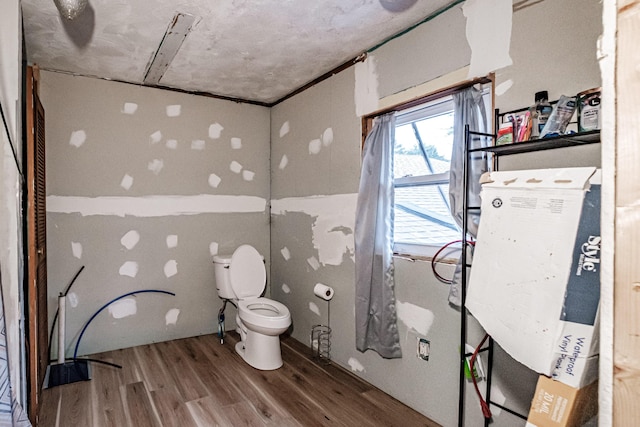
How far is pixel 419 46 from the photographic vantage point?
7.40 ft

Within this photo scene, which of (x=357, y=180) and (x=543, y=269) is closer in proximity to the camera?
(x=543, y=269)

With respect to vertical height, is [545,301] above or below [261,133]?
below

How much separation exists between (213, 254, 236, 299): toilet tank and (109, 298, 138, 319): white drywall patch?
736 millimetres

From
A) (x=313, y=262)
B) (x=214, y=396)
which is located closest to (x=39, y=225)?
(x=214, y=396)

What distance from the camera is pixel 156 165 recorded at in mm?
3408

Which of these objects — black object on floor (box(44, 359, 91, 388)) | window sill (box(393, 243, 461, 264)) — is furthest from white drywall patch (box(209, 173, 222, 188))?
window sill (box(393, 243, 461, 264))

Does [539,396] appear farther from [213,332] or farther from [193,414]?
[213,332]

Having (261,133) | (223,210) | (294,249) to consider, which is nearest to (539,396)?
(294,249)

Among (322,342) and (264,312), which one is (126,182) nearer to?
(264,312)

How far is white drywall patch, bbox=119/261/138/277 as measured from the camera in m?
3.27

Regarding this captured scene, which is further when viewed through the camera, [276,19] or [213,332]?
[213,332]

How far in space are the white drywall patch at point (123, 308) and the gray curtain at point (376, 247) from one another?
2021 millimetres

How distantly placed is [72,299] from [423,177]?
291 centimetres

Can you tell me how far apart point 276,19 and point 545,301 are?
6.57 ft
